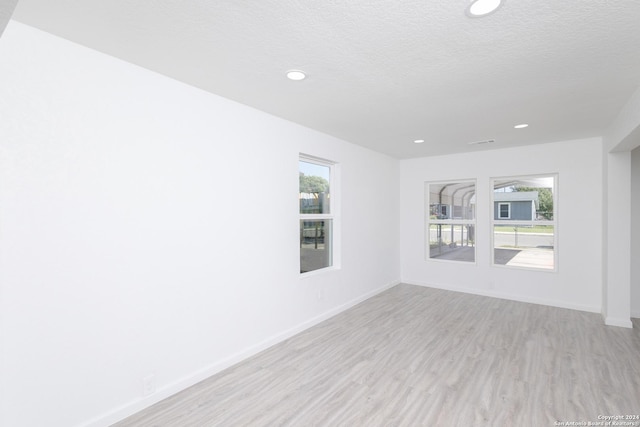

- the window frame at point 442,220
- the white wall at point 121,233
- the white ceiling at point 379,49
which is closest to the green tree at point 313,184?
the white wall at point 121,233

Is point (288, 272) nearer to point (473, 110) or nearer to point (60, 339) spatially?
point (60, 339)

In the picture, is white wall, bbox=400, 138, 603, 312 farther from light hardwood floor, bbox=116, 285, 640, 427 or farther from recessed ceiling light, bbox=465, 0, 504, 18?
recessed ceiling light, bbox=465, 0, 504, 18

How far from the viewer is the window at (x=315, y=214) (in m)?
3.87

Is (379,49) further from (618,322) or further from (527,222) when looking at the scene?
Result: (618,322)

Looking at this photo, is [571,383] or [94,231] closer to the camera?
[94,231]

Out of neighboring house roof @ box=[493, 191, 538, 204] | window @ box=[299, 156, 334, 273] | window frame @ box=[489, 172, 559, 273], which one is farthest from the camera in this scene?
neighboring house roof @ box=[493, 191, 538, 204]

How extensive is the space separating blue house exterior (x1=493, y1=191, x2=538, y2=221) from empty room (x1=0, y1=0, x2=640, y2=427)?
0.49 metres

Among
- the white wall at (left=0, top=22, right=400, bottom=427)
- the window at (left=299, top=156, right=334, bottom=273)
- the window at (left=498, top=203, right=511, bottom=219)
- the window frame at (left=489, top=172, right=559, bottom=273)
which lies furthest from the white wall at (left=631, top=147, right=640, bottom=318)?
the white wall at (left=0, top=22, right=400, bottom=427)

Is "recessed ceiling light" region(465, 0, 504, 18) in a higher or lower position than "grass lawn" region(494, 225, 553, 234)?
higher

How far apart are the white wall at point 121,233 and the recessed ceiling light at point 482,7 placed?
2.02m

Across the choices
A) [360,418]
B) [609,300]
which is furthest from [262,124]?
[609,300]

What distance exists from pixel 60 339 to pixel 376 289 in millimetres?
4243

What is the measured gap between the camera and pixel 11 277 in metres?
1.66

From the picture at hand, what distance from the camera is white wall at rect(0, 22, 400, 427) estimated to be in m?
1.69
